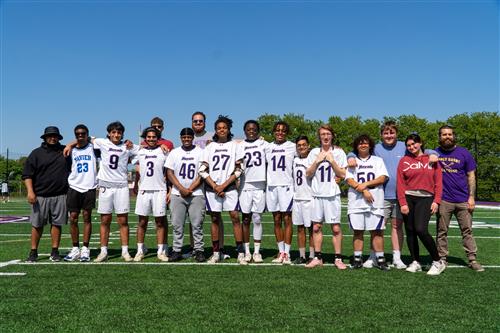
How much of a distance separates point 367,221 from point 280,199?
1.31 meters

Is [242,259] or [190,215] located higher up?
[190,215]

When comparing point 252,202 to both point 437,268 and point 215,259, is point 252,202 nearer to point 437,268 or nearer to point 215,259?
point 215,259

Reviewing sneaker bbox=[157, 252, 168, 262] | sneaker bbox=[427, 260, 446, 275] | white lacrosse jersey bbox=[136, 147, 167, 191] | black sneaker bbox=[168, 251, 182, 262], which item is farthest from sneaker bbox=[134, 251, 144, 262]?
sneaker bbox=[427, 260, 446, 275]

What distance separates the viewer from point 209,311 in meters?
3.83

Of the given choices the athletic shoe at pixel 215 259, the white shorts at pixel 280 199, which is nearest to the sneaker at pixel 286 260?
the white shorts at pixel 280 199

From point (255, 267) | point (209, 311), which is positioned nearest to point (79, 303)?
point (209, 311)

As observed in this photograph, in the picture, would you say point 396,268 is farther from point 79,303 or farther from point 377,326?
point 79,303

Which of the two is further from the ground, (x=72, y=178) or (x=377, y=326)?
(x=72, y=178)

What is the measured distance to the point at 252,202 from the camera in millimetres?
6309

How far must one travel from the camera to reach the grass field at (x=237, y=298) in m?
3.49

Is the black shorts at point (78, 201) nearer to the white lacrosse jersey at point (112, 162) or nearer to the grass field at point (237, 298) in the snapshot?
the white lacrosse jersey at point (112, 162)

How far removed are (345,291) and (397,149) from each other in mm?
2558

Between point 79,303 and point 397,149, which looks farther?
point 397,149

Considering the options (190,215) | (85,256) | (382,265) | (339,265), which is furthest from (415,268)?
(85,256)
